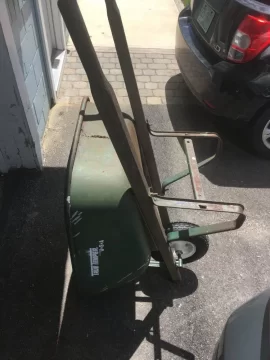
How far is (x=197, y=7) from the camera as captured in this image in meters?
3.58

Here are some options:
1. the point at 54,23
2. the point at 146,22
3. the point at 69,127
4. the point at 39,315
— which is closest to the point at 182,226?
the point at 39,315

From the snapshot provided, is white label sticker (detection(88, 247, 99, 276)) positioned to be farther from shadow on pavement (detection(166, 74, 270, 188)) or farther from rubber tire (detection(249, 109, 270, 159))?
rubber tire (detection(249, 109, 270, 159))

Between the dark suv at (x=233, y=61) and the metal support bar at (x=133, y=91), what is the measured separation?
1.17 m

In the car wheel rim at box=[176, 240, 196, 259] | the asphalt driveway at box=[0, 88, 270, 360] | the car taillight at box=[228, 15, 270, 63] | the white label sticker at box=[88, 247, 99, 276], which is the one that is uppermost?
the car taillight at box=[228, 15, 270, 63]

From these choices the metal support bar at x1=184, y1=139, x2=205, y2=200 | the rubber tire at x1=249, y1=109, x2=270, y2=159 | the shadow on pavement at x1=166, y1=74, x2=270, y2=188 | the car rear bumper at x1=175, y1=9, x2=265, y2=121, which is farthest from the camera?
the shadow on pavement at x1=166, y1=74, x2=270, y2=188

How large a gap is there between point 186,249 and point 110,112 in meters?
1.43

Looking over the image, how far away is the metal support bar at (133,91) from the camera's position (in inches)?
76.5

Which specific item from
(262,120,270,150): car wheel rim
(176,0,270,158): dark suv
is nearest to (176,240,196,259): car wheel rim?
(176,0,270,158): dark suv

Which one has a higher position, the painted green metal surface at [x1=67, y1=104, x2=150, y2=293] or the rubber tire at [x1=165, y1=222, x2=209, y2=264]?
the painted green metal surface at [x1=67, y1=104, x2=150, y2=293]

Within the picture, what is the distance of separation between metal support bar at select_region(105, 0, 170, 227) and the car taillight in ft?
4.04

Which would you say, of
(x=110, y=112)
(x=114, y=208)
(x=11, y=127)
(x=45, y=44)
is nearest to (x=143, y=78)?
(x=45, y=44)

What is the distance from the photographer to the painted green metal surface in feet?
6.34

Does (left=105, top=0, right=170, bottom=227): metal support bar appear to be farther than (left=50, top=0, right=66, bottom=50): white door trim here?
No

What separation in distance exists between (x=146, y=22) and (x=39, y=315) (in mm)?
5243
